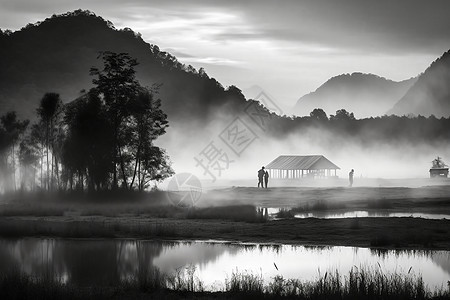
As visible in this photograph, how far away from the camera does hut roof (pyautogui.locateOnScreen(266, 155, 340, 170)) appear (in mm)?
115312

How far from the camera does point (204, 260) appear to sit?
26797 mm

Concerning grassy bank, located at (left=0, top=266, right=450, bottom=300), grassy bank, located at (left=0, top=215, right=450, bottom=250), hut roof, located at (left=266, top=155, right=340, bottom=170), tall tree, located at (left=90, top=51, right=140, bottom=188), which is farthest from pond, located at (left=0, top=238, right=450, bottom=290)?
hut roof, located at (left=266, top=155, right=340, bottom=170)

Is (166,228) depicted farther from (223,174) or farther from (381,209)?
(223,174)

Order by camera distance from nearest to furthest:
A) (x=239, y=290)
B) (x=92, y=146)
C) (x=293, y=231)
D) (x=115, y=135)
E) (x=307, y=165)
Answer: (x=239, y=290) → (x=293, y=231) → (x=115, y=135) → (x=92, y=146) → (x=307, y=165)

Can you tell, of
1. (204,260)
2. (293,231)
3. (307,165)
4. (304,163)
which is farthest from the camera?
(304,163)

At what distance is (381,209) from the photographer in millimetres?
51219

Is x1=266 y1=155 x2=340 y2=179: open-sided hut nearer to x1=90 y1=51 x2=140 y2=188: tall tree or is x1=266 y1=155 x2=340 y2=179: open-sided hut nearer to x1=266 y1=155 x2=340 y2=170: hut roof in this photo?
x1=266 y1=155 x2=340 y2=170: hut roof

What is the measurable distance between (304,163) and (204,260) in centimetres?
9206

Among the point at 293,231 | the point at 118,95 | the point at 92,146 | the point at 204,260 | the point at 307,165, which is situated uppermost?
the point at 118,95

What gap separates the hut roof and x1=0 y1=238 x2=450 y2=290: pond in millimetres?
83652

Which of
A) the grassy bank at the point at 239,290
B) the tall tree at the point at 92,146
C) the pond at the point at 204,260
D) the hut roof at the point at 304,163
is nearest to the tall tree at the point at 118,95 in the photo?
the tall tree at the point at 92,146

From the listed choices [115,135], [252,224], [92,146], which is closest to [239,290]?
[252,224]

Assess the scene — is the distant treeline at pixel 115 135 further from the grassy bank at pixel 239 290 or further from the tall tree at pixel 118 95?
the grassy bank at pixel 239 290

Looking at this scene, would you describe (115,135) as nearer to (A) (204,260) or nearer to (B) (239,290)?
(A) (204,260)
